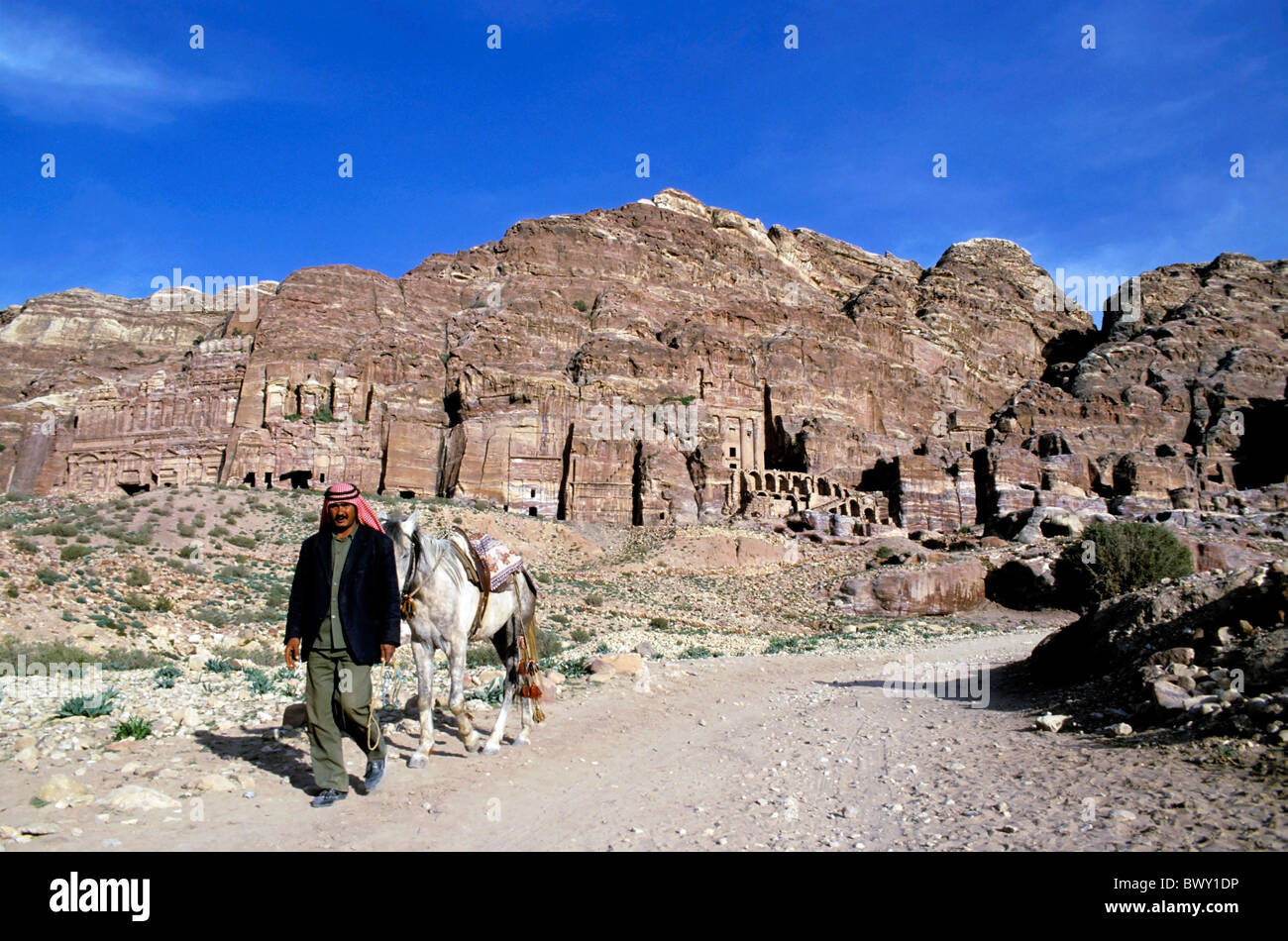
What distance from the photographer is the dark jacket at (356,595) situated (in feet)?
18.4

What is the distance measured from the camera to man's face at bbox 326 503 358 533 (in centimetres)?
578

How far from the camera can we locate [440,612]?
6.95 meters

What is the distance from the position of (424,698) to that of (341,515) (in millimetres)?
1982

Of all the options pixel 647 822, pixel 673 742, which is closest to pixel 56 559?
pixel 673 742

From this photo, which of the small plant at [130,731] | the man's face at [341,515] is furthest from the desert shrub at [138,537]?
the man's face at [341,515]

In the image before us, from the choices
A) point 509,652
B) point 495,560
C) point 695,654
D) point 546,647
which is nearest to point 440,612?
point 495,560

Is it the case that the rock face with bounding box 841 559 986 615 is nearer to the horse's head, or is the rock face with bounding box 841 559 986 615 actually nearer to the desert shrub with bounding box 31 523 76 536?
the horse's head

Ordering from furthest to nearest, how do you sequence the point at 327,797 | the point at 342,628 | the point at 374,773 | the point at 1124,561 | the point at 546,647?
the point at 1124,561 < the point at 546,647 < the point at 374,773 < the point at 342,628 < the point at 327,797

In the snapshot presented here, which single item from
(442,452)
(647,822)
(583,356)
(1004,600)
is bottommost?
(1004,600)

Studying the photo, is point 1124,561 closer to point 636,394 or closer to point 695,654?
point 695,654

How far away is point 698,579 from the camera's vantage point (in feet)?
121

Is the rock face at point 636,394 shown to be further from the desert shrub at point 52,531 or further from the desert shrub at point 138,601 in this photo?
the desert shrub at point 138,601
